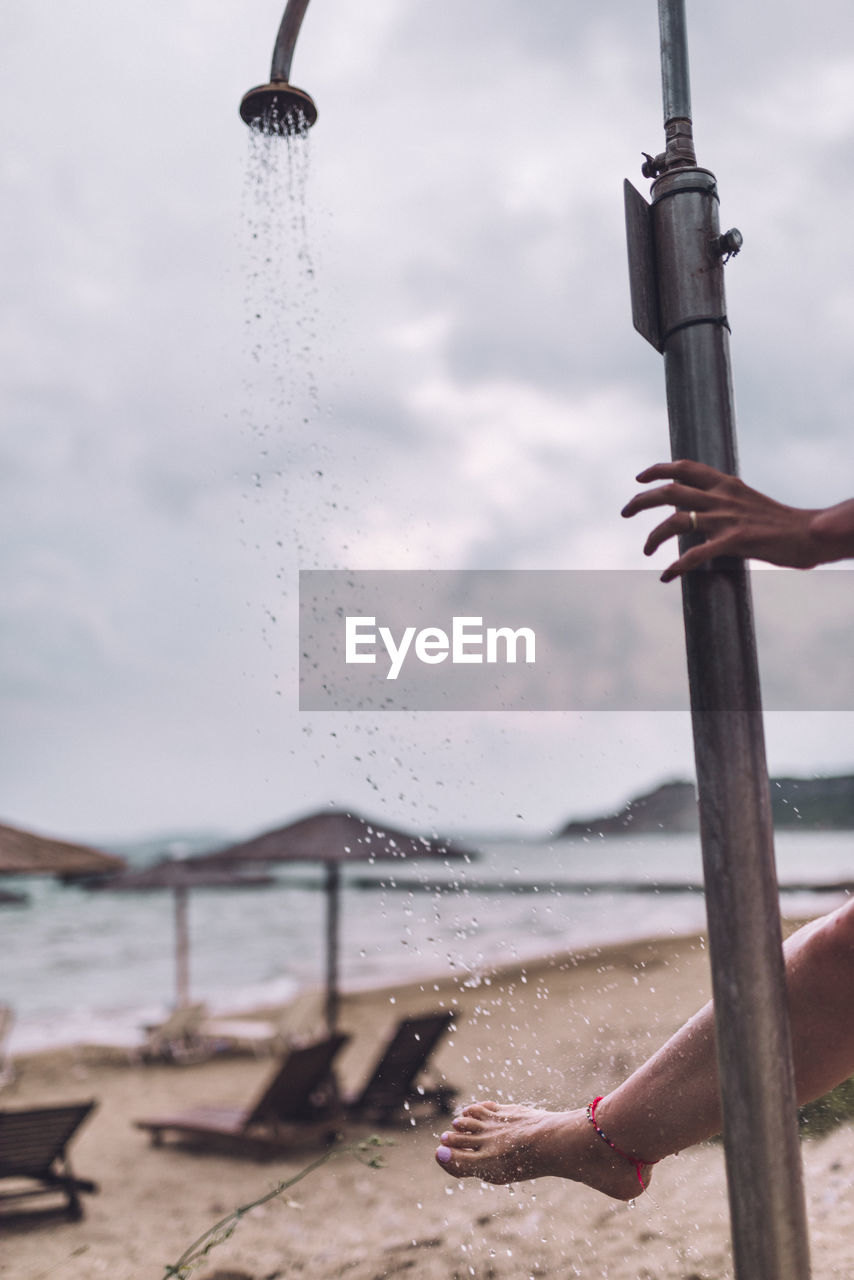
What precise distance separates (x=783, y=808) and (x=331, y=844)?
672 centimetres

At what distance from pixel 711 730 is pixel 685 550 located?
28cm

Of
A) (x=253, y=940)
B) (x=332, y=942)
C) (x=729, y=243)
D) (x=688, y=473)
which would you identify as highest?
(x=729, y=243)

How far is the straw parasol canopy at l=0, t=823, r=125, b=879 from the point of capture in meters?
5.83

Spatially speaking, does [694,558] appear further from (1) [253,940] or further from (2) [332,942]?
(1) [253,940]

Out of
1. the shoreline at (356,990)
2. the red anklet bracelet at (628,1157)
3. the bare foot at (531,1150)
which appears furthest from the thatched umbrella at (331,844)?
the red anklet bracelet at (628,1157)

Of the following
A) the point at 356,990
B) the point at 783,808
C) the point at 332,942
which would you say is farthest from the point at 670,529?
the point at 356,990

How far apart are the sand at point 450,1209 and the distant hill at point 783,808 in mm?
449

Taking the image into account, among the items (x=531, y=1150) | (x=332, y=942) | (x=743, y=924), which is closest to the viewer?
(x=743, y=924)

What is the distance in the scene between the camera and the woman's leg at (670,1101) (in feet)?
5.55

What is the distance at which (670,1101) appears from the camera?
1.80m

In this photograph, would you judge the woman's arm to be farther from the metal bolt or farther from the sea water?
the sea water

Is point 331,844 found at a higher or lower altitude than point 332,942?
higher

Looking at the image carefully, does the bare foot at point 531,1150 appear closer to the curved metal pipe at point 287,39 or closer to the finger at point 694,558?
the finger at point 694,558

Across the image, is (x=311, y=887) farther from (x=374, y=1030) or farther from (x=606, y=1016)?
(x=606, y=1016)
